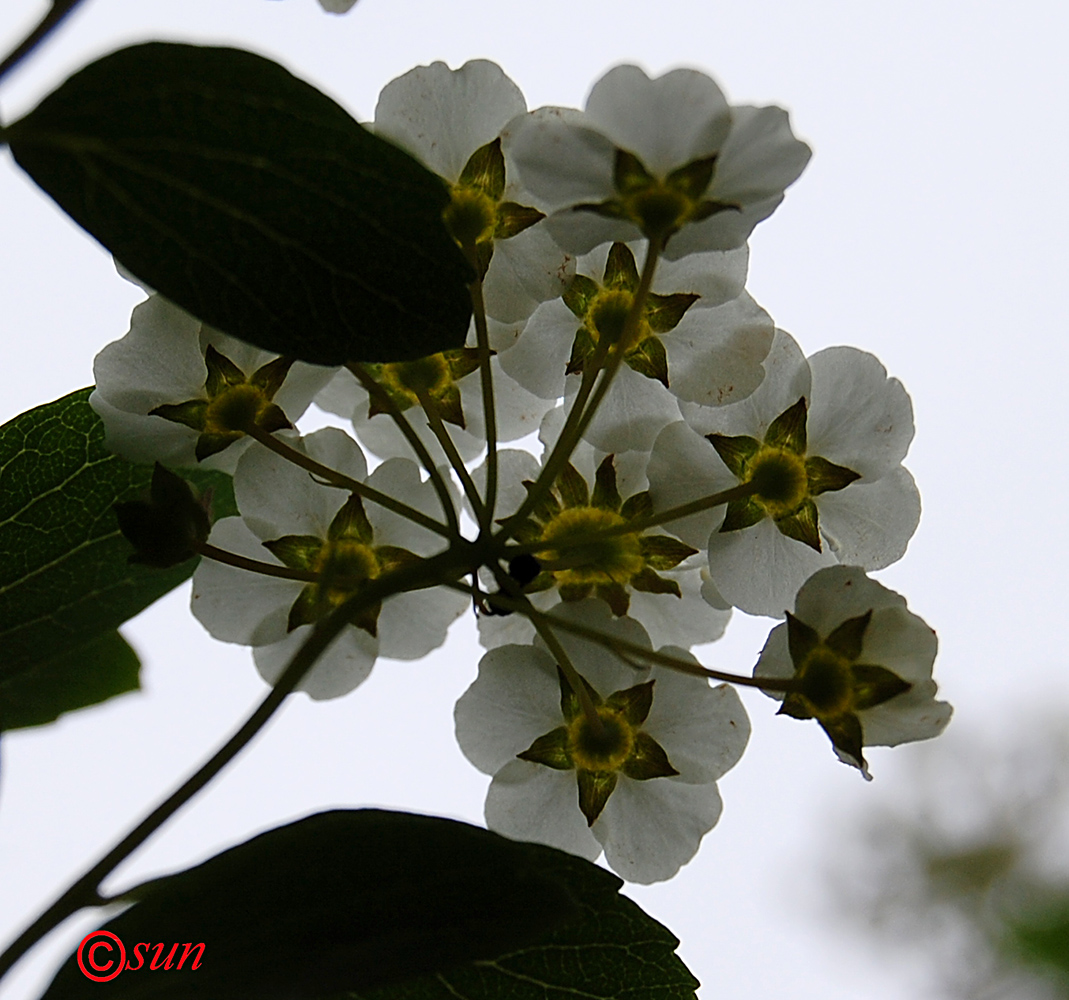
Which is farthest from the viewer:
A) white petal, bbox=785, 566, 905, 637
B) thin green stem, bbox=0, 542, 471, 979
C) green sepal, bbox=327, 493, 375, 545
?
green sepal, bbox=327, 493, 375, 545

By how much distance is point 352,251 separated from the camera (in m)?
0.46

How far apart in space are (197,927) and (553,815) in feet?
0.68

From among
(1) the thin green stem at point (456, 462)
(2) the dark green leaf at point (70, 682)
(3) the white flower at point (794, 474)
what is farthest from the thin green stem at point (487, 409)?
(2) the dark green leaf at point (70, 682)

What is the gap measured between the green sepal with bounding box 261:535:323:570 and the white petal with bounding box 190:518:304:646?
0.01 metres

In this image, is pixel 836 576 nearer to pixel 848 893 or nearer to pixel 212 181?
pixel 212 181

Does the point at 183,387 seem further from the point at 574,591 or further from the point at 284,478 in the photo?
the point at 574,591

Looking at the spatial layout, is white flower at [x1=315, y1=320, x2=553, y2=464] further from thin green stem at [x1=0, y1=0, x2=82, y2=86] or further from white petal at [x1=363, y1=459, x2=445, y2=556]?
thin green stem at [x1=0, y1=0, x2=82, y2=86]

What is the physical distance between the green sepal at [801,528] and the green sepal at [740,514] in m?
0.01

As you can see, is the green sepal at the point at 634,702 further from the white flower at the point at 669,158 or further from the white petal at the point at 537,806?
the white flower at the point at 669,158

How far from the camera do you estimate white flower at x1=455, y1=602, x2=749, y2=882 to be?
0.60m

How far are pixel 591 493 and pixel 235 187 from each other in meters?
0.25

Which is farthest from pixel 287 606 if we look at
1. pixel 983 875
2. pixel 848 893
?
pixel 848 893

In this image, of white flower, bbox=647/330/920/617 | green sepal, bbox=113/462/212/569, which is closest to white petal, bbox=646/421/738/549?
white flower, bbox=647/330/920/617

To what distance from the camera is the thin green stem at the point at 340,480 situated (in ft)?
1.67
